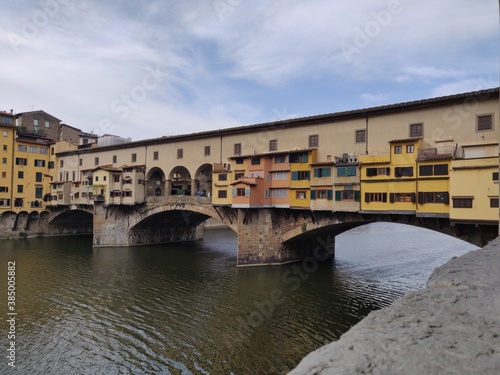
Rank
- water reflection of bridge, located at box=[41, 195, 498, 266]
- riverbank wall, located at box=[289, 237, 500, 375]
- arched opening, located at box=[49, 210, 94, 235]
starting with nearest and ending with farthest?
1. riverbank wall, located at box=[289, 237, 500, 375]
2. water reflection of bridge, located at box=[41, 195, 498, 266]
3. arched opening, located at box=[49, 210, 94, 235]

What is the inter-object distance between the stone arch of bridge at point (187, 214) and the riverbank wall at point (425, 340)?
101ft

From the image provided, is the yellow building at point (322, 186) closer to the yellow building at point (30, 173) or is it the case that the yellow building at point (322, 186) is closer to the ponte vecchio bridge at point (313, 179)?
the ponte vecchio bridge at point (313, 179)

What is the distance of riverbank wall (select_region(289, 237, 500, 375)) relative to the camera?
343 cm

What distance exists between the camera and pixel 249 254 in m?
34.1

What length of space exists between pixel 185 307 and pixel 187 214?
27.4 m

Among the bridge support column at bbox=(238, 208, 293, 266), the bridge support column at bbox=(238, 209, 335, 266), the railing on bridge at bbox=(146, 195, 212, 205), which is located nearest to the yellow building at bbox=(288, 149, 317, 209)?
the bridge support column at bbox=(238, 209, 335, 266)

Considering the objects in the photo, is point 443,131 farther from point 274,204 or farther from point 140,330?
point 140,330

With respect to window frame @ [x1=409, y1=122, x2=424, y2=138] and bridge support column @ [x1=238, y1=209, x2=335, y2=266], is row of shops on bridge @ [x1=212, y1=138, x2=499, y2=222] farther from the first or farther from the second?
bridge support column @ [x1=238, y1=209, x2=335, y2=266]

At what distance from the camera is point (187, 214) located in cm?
4969

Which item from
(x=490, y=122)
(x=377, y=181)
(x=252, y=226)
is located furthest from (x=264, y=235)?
(x=490, y=122)

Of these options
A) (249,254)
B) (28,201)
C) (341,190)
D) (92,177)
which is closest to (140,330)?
(249,254)

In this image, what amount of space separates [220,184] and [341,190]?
13.0 metres

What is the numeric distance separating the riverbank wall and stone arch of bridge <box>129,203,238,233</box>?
101ft

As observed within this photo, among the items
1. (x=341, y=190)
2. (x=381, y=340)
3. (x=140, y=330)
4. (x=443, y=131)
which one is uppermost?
(x=443, y=131)
